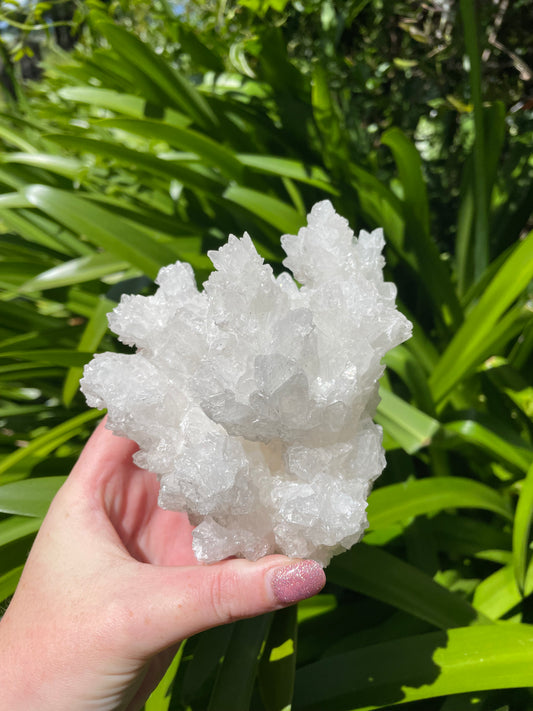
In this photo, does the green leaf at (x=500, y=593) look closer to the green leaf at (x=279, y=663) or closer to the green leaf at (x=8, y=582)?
the green leaf at (x=279, y=663)

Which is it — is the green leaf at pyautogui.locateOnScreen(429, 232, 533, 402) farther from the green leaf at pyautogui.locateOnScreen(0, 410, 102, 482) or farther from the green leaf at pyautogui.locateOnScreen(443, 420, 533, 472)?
the green leaf at pyautogui.locateOnScreen(0, 410, 102, 482)

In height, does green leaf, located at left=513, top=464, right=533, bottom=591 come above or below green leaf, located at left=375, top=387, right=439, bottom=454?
below

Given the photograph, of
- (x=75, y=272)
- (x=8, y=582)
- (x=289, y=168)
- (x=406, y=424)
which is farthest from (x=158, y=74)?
(x=8, y=582)

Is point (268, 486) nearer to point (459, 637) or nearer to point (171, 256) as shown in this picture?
point (459, 637)

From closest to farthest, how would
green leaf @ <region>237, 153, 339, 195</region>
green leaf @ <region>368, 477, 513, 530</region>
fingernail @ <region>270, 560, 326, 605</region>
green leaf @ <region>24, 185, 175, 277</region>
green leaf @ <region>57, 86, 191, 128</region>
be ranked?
1. fingernail @ <region>270, 560, 326, 605</region>
2. green leaf @ <region>368, 477, 513, 530</region>
3. green leaf @ <region>24, 185, 175, 277</region>
4. green leaf @ <region>237, 153, 339, 195</region>
5. green leaf @ <region>57, 86, 191, 128</region>

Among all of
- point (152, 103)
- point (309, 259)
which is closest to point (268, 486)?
point (309, 259)

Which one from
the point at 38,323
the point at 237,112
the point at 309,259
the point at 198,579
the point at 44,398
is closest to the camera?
the point at 198,579

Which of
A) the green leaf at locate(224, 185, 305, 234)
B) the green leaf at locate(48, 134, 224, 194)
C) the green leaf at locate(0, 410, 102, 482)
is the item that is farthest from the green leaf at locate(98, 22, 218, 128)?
the green leaf at locate(0, 410, 102, 482)

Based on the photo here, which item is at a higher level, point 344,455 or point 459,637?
point 344,455
